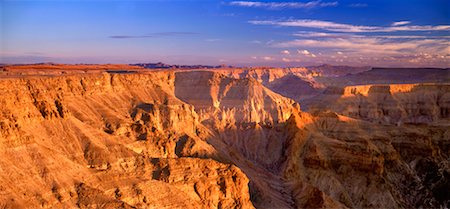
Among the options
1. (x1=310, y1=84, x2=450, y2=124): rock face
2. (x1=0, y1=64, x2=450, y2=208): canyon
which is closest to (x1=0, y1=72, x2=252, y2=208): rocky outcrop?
(x1=0, y1=64, x2=450, y2=208): canyon

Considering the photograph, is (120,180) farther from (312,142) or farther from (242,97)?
(242,97)

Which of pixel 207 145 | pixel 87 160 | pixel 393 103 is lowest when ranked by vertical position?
pixel 207 145

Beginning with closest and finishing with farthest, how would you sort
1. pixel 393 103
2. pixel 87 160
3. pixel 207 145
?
pixel 87 160 → pixel 207 145 → pixel 393 103

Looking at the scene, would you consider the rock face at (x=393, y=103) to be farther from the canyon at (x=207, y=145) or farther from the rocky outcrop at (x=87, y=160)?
the rocky outcrop at (x=87, y=160)

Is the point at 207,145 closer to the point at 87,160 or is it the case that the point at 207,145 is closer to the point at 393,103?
the point at 87,160

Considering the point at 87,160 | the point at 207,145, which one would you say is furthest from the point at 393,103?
the point at 87,160

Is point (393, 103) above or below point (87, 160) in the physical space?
below

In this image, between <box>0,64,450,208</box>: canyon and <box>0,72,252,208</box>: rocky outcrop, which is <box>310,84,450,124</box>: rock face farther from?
<box>0,72,252,208</box>: rocky outcrop

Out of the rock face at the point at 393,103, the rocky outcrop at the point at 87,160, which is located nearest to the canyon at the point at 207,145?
the rocky outcrop at the point at 87,160
